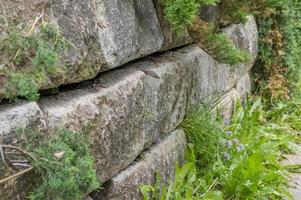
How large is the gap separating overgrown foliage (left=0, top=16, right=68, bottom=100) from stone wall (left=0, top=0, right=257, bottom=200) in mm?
60

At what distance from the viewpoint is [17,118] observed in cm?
134

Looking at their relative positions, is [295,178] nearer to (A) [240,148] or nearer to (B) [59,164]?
(A) [240,148]

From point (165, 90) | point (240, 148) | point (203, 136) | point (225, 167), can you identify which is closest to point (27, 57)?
point (165, 90)

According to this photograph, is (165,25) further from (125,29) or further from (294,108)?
(294,108)

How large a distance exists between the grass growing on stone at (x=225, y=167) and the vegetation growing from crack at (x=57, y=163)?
817mm

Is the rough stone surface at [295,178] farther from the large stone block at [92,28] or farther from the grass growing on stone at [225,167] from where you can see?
the large stone block at [92,28]

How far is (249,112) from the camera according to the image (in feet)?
14.3

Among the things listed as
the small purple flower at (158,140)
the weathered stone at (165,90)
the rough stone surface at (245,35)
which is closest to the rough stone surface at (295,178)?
the rough stone surface at (245,35)

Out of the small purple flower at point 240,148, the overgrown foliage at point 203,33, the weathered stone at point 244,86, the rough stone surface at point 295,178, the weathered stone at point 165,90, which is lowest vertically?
the rough stone surface at point 295,178

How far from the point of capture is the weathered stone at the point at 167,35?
2402mm

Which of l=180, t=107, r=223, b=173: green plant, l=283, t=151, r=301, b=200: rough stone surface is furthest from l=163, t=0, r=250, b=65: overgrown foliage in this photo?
l=283, t=151, r=301, b=200: rough stone surface

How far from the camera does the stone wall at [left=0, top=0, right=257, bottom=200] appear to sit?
1.55m

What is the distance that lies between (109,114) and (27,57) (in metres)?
0.50

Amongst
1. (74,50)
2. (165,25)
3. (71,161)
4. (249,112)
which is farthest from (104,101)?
(249,112)
